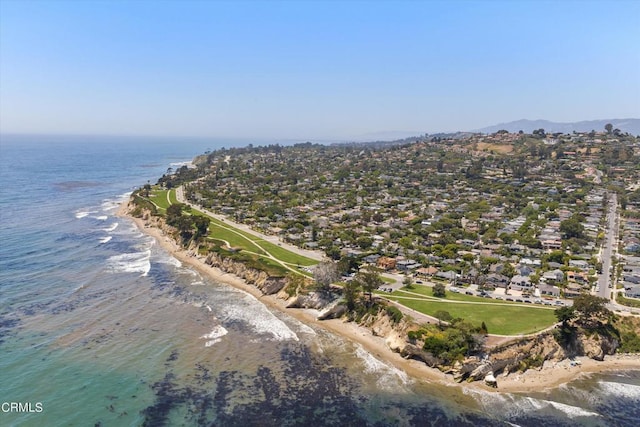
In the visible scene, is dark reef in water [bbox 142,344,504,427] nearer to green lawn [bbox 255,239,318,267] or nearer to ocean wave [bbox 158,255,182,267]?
green lawn [bbox 255,239,318,267]

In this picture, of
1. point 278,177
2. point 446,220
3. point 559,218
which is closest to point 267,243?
point 446,220

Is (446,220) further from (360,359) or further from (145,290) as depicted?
(145,290)

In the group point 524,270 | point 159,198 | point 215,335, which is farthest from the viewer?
point 159,198

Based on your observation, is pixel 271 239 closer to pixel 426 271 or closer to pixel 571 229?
pixel 426 271

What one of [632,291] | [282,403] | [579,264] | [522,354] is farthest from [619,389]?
[579,264]

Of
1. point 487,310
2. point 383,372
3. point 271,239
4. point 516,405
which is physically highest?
point 271,239

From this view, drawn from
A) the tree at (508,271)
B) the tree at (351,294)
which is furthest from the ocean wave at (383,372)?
the tree at (508,271)

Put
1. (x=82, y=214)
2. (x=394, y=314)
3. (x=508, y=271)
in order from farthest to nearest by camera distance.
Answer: (x=82, y=214)
(x=508, y=271)
(x=394, y=314)

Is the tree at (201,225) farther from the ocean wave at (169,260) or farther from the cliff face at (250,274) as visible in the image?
the cliff face at (250,274)
